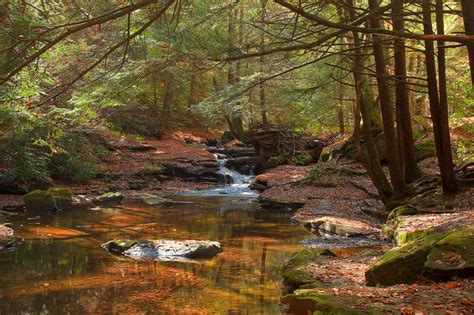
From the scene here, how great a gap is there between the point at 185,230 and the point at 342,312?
8.36m

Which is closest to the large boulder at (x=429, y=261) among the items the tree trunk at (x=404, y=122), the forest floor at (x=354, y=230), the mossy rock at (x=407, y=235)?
the forest floor at (x=354, y=230)

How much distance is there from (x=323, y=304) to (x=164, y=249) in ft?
18.2

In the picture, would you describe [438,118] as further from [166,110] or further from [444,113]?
[166,110]

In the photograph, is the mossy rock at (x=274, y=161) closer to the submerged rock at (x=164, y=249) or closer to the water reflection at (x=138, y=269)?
the water reflection at (x=138, y=269)

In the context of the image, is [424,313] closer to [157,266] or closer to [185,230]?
[157,266]

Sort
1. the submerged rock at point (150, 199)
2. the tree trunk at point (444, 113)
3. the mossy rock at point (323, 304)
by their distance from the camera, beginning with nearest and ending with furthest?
the mossy rock at point (323, 304) < the tree trunk at point (444, 113) < the submerged rock at point (150, 199)

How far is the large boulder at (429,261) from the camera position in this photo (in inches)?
212

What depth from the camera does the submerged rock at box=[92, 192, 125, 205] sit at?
16.9m

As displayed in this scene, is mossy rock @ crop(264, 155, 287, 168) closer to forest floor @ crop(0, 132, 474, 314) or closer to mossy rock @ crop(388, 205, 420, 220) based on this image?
forest floor @ crop(0, 132, 474, 314)

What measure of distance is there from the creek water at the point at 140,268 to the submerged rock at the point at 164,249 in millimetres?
282

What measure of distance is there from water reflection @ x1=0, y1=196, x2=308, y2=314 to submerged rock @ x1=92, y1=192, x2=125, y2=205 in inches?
106

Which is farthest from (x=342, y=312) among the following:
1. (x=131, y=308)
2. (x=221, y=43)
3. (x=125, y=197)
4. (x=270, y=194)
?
(x=125, y=197)

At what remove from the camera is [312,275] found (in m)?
6.90

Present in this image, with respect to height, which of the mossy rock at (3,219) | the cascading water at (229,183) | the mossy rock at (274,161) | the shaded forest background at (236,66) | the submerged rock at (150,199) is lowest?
the mossy rock at (3,219)
